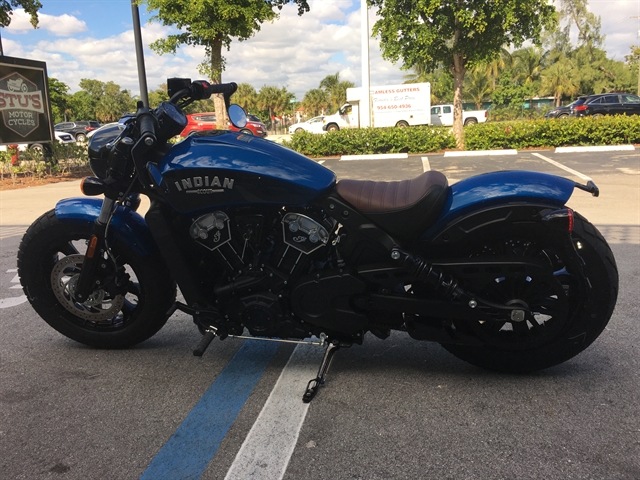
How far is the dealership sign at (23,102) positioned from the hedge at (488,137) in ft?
26.4

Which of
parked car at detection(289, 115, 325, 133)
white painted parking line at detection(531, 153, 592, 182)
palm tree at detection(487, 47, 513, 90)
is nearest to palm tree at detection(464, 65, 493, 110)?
palm tree at detection(487, 47, 513, 90)

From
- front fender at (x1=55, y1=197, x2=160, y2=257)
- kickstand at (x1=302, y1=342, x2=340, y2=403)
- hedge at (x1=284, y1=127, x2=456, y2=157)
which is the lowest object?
kickstand at (x1=302, y1=342, x2=340, y2=403)

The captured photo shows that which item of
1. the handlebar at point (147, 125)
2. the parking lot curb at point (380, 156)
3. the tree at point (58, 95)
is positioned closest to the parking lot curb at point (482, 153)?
the parking lot curb at point (380, 156)

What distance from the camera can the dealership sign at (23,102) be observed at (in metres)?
13.4

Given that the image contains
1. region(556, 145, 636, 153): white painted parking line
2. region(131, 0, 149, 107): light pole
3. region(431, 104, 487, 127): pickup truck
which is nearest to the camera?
region(131, 0, 149, 107): light pole

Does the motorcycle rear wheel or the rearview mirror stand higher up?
the rearview mirror

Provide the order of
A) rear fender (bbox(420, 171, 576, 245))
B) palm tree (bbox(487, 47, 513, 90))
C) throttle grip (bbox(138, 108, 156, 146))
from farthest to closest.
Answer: palm tree (bbox(487, 47, 513, 90))
throttle grip (bbox(138, 108, 156, 146))
rear fender (bbox(420, 171, 576, 245))

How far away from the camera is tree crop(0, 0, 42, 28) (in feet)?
50.4

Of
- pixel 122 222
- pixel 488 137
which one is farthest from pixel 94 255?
pixel 488 137

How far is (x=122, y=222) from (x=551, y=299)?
2434 millimetres

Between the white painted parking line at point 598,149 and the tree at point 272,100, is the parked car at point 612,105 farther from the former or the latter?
the tree at point 272,100

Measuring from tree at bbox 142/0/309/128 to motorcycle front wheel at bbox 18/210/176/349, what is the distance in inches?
530

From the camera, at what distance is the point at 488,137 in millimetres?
17297

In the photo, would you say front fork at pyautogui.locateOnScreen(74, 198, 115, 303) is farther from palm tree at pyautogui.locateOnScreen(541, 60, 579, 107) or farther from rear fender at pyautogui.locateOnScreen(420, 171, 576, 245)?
palm tree at pyautogui.locateOnScreen(541, 60, 579, 107)
